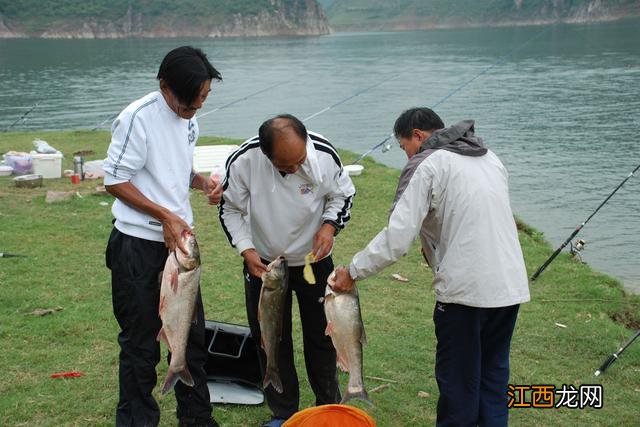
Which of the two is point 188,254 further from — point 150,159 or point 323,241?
point 323,241

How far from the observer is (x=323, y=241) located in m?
4.13

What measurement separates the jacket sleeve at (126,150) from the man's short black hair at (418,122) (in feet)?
4.32

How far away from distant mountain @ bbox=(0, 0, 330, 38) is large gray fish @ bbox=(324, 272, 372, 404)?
96213mm

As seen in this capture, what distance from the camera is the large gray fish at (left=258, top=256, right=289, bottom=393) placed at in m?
4.06

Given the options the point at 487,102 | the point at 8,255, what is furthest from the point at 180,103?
the point at 487,102

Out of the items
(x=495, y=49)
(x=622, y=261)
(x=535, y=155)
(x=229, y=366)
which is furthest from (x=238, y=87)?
(x=229, y=366)

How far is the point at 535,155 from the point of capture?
18.9 meters

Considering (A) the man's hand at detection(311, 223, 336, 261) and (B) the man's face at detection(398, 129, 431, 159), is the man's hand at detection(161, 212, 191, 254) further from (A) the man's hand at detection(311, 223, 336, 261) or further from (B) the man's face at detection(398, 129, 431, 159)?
(B) the man's face at detection(398, 129, 431, 159)

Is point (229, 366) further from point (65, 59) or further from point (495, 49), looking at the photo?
point (65, 59)

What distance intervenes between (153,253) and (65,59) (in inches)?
2327

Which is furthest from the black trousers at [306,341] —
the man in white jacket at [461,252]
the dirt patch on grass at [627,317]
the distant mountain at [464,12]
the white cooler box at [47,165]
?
the distant mountain at [464,12]

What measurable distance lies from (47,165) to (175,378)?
907cm

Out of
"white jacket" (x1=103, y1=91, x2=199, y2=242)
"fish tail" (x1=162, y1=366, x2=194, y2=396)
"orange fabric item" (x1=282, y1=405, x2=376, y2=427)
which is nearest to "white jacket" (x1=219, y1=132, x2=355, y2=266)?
"white jacket" (x1=103, y1=91, x2=199, y2=242)

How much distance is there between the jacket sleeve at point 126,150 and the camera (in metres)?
3.81
